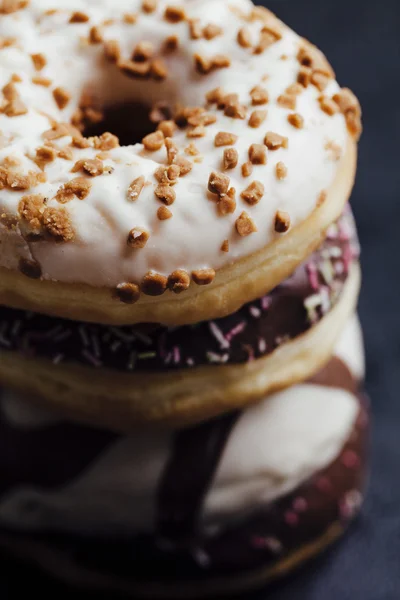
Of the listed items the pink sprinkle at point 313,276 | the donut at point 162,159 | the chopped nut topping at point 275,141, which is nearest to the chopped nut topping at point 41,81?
the donut at point 162,159

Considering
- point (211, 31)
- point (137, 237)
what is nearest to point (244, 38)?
point (211, 31)

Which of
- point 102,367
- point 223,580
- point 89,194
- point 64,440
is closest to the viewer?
point 89,194

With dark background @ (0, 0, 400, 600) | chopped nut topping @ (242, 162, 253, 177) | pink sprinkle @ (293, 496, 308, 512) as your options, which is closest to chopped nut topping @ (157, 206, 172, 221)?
chopped nut topping @ (242, 162, 253, 177)

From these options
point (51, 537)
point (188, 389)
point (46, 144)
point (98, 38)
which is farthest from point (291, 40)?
point (51, 537)

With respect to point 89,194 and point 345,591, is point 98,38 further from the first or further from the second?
point 345,591

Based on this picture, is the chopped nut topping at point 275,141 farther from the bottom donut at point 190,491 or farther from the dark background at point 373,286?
the dark background at point 373,286

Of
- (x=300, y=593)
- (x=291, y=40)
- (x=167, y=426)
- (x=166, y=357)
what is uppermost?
(x=291, y=40)
